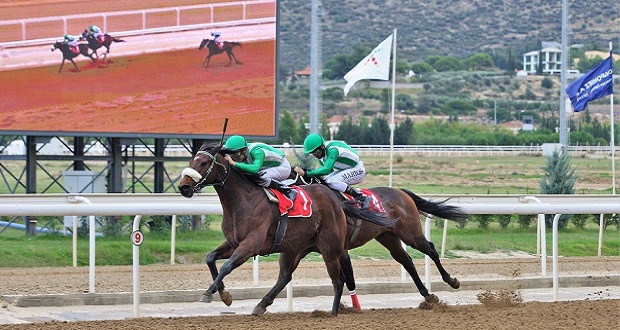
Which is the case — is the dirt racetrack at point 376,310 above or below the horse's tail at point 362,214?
below

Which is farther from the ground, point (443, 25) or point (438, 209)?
point (443, 25)

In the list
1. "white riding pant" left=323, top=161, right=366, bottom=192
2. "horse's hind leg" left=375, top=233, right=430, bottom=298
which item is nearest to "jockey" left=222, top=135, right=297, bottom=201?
"white riding pant" left=323, top=161, right=366, bottom=192

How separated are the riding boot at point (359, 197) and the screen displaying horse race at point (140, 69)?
7.60 m

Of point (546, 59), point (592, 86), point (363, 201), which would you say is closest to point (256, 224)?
point (363, 201)

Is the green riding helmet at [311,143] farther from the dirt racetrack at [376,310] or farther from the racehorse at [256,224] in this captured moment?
the dirt racetrack at [376,310]

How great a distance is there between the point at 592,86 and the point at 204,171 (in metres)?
12.8

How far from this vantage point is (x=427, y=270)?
923cm

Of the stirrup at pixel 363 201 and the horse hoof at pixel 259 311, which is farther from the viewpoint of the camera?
the stirrup at pixel 363 201

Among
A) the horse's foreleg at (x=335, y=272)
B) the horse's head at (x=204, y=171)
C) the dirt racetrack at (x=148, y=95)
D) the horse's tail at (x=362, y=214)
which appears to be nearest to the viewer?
the horse's head at (x=204, y=171)

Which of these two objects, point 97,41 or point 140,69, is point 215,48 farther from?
point 97,41

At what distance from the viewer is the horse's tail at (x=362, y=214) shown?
8.07 metres

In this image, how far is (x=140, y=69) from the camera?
51.3 ft

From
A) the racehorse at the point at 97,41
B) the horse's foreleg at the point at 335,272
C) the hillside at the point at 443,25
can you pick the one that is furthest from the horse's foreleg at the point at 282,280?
the hillside at the point at 443,25

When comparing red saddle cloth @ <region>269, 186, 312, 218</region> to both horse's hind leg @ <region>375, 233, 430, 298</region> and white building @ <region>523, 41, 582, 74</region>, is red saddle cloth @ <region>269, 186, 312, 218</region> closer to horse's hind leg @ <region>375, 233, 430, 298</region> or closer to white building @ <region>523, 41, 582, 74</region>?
horse's hind leg @ <region>375, 233, 430, 298</region>
